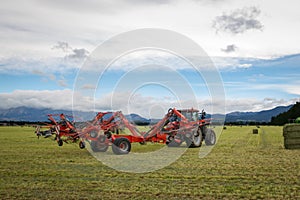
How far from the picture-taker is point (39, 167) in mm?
13250

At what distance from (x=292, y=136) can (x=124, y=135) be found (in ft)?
27.8

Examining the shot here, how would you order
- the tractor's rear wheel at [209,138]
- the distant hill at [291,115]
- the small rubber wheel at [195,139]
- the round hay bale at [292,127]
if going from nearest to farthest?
the round hay bale at [292,127], the small rubber wheel at [195,139], the tractor's rear wheel at [209,138], the distant hill at [291,115]

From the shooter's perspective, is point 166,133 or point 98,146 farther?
point 166,133

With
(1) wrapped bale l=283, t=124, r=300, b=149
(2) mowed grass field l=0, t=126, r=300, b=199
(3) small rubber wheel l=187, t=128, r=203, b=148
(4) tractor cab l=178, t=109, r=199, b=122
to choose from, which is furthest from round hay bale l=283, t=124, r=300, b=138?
(2) mowed grass field l=0, t=126, r=300, b=199

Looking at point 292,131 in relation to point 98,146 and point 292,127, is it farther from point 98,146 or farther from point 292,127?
point 98,146

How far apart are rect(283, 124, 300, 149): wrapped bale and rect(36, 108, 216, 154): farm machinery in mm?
4458

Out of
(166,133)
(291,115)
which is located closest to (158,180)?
(166,133)

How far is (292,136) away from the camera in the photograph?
20078mm

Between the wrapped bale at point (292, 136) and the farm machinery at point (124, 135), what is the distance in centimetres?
446

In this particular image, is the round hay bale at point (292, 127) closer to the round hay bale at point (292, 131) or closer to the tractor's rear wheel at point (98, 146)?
the round hay bale at point (292, 131)

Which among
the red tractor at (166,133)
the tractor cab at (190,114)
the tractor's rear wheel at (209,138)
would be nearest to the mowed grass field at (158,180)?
the red tractor at (166,133)

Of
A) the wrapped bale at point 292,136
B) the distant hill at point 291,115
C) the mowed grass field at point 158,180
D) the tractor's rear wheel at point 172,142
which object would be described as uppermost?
the distant hill at point 291,115

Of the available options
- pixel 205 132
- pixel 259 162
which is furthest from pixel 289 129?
pixel 259 162

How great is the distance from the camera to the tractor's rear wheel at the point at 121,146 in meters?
18.1
